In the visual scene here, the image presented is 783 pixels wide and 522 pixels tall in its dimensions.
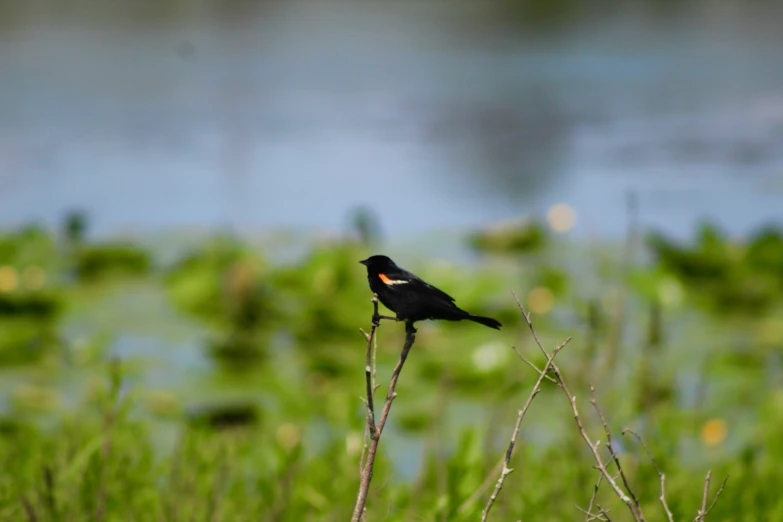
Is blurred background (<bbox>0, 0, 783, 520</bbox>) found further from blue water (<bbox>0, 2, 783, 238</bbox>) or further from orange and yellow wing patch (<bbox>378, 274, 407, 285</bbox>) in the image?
orange and yellow wing patch (<bbox>378, 274, 407, 285</bbox>)

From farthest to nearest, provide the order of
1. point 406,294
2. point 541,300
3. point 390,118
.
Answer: point 390,118
point 541,300
point 406,294

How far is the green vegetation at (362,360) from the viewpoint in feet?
3.49

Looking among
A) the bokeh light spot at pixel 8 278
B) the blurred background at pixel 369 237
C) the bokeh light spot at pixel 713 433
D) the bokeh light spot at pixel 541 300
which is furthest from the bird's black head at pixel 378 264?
the bokeh light spot at pixel 8 278

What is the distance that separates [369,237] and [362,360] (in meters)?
0.35

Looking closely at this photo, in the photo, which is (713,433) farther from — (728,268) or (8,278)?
(8,278)

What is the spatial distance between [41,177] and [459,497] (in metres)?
1.77

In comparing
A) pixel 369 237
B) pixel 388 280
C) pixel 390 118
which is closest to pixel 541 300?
pixel 369 237

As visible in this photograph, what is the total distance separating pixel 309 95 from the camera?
2.59 m

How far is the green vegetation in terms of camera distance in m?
1.06

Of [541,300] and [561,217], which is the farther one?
[561,217]

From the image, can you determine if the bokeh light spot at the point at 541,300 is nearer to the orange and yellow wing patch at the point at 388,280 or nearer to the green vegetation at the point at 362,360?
the green vegetation at the point at 362,360

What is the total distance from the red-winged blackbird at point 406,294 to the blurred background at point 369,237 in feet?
0.97

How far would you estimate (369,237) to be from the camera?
194cm

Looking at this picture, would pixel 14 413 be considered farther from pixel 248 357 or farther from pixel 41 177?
pixel 41 177
